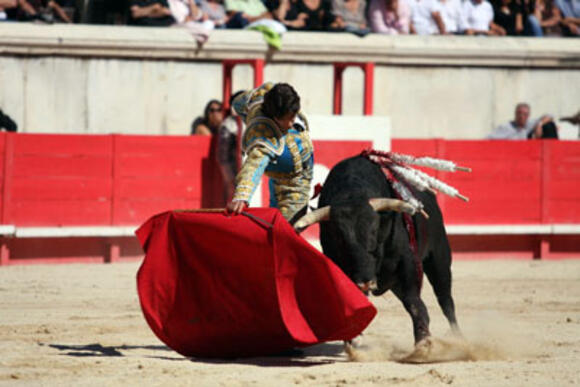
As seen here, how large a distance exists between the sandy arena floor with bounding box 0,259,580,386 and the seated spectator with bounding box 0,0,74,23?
8.64 ft

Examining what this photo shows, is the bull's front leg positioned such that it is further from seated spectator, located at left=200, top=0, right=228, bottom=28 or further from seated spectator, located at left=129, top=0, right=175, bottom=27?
seated spectator, located at left=200, top=0, right=228, bottom=28

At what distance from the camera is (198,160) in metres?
8.91

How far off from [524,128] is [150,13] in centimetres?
324

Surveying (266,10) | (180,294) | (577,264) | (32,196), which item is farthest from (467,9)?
(180,294)

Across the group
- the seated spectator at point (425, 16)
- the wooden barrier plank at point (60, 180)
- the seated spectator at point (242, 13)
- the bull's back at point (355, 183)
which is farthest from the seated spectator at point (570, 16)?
the bull's back at point (355, 183)

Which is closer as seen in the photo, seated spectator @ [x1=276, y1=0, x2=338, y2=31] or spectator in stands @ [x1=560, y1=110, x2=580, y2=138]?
seated spectator @ [x1=276, y1=0, x2=338, y2=31]

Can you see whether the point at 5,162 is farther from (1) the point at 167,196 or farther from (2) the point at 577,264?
(2) the point at 577,264

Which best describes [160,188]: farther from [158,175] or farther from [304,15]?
[304,15]

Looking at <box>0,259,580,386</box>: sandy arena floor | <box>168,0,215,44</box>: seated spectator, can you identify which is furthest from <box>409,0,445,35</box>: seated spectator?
<box>0,259,580,386</box>: sandy arena floor

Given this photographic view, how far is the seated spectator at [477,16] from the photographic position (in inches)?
426

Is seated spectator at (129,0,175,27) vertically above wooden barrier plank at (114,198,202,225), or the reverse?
seated spectator at (129,0,175,27)

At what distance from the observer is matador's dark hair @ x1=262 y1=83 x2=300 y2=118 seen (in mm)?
4699

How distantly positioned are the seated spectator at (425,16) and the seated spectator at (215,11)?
5.69ft

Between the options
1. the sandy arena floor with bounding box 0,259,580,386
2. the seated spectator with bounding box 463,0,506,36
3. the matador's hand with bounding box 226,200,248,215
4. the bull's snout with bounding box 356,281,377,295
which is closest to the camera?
the sandy arena floor with bounding box 0,259,580,386
